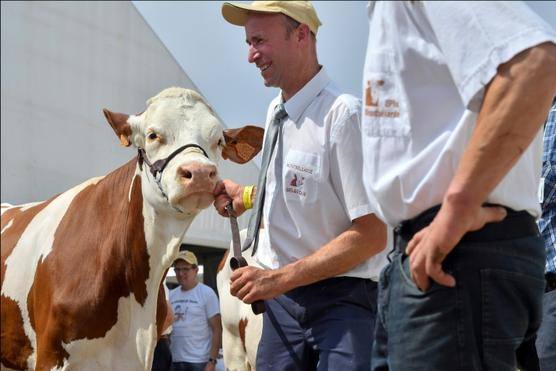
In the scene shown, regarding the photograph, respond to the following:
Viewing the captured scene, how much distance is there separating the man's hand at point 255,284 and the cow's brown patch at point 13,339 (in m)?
2.72

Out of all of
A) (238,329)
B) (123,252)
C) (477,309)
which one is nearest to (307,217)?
(477,309)

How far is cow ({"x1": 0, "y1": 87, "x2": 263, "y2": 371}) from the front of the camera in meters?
4.44

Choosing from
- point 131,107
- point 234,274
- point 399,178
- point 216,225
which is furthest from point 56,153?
point 399,178

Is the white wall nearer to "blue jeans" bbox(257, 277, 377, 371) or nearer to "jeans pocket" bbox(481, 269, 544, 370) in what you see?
"blue jeans" bbox(257, 277, 377, 371)

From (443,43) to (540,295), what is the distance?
0.60m

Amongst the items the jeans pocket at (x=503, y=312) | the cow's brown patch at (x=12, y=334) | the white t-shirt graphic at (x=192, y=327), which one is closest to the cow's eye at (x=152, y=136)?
the cow's brown patch at (x=12, y=334)

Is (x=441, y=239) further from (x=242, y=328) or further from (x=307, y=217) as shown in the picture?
(x=242, y=328)

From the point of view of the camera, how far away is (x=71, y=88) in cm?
1603

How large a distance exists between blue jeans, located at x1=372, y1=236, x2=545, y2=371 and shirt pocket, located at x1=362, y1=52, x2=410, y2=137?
325mm

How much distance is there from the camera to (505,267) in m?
1.75

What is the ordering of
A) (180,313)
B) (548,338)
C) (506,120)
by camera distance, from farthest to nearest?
(180,313) < (548,338) < (506,120)

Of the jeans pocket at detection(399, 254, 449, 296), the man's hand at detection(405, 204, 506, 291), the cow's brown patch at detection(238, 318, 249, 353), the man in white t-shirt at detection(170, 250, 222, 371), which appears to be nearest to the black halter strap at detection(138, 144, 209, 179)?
the cow's brown patch at detection(238, 318, 249, 353)

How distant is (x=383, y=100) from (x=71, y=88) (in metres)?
14.8

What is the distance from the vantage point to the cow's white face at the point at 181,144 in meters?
3.99
